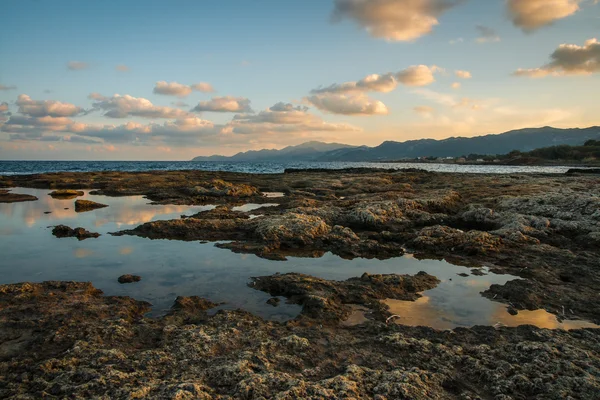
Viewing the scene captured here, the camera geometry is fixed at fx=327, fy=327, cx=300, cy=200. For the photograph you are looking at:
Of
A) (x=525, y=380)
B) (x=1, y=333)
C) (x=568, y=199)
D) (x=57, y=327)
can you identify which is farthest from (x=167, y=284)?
(x=568, y=199)

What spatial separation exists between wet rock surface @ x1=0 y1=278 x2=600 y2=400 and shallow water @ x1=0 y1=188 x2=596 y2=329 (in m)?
0.96

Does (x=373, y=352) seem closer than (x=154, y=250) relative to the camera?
Yes

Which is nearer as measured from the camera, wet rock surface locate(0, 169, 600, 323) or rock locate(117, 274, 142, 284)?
rock locate(117, 274, 142, 284)

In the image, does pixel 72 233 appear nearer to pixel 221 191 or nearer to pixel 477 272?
pixel 221 191

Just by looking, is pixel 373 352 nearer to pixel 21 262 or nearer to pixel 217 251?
pixel 217 251

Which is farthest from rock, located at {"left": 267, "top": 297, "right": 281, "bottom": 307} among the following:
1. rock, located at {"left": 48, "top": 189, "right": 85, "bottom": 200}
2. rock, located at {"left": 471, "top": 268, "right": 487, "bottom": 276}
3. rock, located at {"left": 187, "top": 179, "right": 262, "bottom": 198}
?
rock, located at {"left": 48, "top": 189, "right": 85, "bottom": 200}

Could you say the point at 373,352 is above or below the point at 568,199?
below

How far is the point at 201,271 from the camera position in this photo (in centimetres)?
1055

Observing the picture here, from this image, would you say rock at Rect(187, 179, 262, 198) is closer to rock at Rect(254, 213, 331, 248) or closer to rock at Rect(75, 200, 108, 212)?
rock at Rect(75, 200, 108, 212)

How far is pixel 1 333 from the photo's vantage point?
6375 mm

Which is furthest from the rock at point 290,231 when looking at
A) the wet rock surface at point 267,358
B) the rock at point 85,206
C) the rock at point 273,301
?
the rock at point 85,206

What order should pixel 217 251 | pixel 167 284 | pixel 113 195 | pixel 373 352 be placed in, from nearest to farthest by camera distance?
pixel 373 352 < pixel 167 284 < pixel 217 251 < pixel 113 195

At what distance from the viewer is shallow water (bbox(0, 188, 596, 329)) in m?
7.91

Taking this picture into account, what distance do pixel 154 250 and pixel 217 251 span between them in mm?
2501
